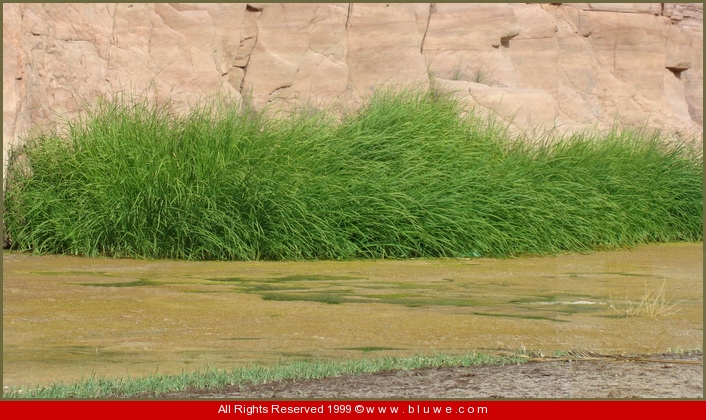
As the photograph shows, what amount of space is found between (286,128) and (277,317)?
3987mm

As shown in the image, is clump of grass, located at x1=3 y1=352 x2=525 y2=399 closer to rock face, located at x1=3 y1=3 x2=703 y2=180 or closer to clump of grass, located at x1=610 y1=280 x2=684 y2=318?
clump of grass, located at x1=610 y1=280 x2=684 y2=318

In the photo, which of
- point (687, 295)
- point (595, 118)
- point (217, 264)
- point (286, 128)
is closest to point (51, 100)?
point (286, 128)

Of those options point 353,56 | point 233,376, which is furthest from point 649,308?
point 353,56

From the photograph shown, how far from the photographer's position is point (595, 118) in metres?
13.7

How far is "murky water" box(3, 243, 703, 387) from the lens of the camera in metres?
4.47

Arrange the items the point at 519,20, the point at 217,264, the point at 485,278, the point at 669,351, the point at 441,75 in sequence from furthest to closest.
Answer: the point at 519,20
the point at 441,75
the point at 217,264
the point at 485,278
the point at 669,351

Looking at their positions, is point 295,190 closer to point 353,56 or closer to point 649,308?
point 649,308

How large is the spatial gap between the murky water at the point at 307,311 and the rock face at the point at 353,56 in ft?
7.23

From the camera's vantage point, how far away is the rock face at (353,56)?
9.31m

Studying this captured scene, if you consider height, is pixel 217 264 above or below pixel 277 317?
below

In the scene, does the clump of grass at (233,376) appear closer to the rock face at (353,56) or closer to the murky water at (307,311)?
the murky water at (307,311)

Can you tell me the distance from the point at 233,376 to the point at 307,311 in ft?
5.88
